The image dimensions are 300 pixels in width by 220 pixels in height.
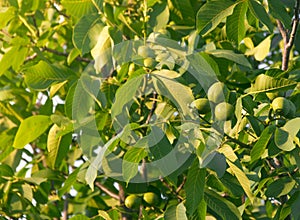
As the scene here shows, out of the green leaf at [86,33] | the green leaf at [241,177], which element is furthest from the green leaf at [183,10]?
the green leaf at [241,177]

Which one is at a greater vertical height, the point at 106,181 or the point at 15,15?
the point at 15,15

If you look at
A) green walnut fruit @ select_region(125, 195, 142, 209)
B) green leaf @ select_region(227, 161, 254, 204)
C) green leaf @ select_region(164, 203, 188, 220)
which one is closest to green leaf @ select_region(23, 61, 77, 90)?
green walnut fruit @ select_region(125, 195, 142, 209)

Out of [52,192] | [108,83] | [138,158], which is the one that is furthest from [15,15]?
[138,158]

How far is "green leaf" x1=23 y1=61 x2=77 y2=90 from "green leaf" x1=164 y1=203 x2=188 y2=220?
52 centimetres

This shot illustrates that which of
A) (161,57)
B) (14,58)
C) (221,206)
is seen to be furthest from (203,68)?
(14,58)

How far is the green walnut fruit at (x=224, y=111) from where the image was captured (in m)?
1.39

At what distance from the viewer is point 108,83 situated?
5.75ft

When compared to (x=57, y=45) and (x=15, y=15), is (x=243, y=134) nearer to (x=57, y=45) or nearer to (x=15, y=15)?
(x=15, y=15)

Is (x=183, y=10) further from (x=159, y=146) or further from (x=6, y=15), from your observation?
(x=159, y=146)

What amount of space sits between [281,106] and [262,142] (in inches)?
3.7

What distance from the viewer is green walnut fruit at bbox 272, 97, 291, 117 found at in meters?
1.44

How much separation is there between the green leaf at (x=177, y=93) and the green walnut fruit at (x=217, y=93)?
0.04 meters

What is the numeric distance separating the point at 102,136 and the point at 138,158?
332 mm

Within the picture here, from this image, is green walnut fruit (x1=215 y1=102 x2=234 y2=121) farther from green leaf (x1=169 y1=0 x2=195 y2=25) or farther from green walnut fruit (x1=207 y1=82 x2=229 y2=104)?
green leaf (x1=169 y1=0 x2=195 y2=25)
